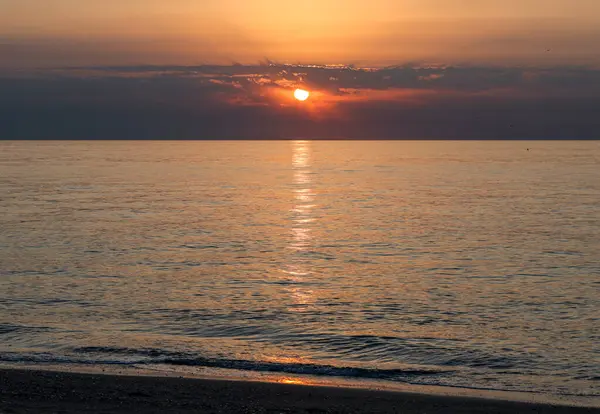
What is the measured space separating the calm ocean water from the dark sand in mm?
2442

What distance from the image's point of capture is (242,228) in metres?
54.9

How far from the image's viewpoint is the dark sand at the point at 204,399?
15.3 metres

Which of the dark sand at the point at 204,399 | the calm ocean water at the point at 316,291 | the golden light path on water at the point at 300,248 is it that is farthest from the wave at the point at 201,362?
the golden light path on water at the point at 300,248

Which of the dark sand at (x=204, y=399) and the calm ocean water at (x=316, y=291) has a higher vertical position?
the dark sand at (x=204, y=399)

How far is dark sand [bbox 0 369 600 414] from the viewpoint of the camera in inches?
601

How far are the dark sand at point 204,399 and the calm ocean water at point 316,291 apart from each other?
8.01 ft

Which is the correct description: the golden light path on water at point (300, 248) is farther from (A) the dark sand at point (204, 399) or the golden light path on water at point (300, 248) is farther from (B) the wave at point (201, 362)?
(A) the dark sand at point (204, 399)

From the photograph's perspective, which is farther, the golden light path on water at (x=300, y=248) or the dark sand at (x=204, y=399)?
the golden light path on water at (x=300, y=248)

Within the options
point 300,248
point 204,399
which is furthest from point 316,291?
point 204,399

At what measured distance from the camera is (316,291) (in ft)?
104

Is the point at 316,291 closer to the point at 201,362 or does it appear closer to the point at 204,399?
the point at 201,362

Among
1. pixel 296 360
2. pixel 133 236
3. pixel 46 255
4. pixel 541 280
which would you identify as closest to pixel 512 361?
pixel 296 360

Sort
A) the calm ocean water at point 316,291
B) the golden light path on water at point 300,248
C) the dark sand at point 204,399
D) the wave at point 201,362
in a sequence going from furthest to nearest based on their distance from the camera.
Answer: the golden light path on water at point 300,248, the calm ocean water at point 316,291, the wave at point 201,362, the dark sand at point 204,399

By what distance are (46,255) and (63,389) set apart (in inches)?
1019
